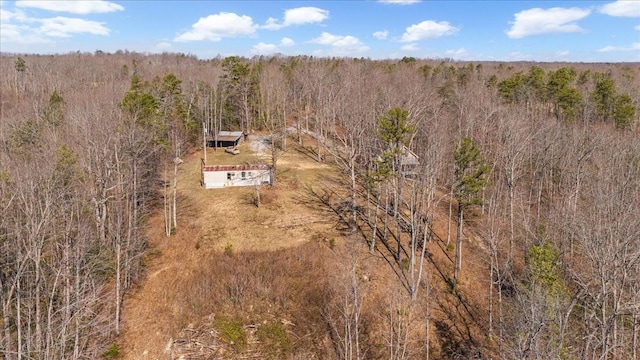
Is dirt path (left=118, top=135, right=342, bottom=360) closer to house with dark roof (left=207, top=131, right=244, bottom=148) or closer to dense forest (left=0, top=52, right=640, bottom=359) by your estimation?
dense forest (left=0, top=52, right=640, bottom=359)

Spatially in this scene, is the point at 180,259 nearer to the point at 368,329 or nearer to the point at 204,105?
the point at 368,329

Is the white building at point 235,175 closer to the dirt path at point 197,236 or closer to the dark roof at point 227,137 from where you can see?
the dirt path at point 197,236

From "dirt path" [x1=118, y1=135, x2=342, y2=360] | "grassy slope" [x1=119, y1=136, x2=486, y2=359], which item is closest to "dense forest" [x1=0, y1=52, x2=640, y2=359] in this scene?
"grassy slope" [x1=119, y1=136, x2=486, y2=359]

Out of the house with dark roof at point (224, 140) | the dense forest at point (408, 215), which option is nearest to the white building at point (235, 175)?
the dense forest at point (408, 215)

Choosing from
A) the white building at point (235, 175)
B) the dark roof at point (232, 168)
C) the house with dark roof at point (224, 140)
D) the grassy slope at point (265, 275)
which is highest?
the house with dark roof at point (224, 140)

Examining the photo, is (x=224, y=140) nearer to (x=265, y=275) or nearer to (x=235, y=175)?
(x=235, y=175)

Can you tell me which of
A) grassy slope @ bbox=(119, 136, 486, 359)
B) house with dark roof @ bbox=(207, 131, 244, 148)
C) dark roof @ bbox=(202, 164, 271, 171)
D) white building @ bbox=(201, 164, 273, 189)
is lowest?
grassy slope @ bbox=(119, 136, 486, 359)

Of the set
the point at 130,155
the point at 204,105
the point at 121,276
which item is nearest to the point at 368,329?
the point at 121,276
